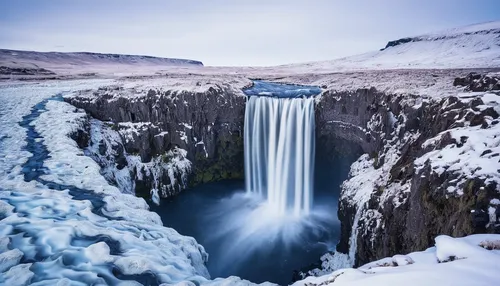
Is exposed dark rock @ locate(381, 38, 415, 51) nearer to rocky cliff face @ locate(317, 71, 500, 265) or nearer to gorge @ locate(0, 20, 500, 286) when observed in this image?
gorge @ locate(0, 20, 500, 286)

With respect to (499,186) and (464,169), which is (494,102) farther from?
(499,186)

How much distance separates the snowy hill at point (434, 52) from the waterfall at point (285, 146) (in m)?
44.5

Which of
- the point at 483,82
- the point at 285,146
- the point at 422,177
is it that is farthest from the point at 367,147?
the point at 422,177

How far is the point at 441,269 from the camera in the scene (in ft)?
12.2

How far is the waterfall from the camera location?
23.0 metres

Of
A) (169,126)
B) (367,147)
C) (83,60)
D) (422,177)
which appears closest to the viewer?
(422,177)

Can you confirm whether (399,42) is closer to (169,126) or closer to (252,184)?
(252,184)

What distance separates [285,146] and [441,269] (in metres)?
19.7

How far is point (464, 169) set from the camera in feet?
23.4

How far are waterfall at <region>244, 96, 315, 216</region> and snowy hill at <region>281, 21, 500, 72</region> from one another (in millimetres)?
44482

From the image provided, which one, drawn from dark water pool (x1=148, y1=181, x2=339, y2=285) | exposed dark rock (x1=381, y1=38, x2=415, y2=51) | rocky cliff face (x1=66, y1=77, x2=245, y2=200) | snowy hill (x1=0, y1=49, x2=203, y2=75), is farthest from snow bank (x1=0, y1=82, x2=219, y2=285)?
exposed dark rock (x1=381, y1=38, x2=415, y2=51)

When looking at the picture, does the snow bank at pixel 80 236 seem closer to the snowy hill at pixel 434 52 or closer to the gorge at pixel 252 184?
the gorge at pixel 252 184

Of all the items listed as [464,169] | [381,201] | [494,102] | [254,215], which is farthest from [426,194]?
[254,215]

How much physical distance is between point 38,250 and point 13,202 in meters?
2.60
